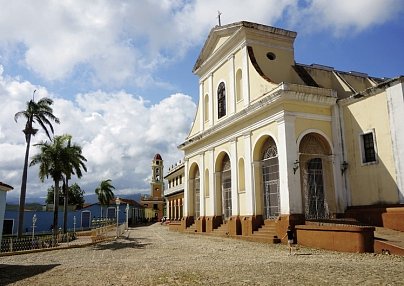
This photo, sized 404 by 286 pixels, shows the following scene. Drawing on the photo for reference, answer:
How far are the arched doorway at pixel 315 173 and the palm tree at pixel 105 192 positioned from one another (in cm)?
4426

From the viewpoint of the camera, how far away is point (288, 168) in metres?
15.9

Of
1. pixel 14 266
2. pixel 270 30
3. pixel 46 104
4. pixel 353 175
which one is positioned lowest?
pixel 14 266

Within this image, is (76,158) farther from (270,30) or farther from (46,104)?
(270,30)

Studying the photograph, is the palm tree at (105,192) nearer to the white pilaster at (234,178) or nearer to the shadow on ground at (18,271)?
the white pilaster at (234,178)

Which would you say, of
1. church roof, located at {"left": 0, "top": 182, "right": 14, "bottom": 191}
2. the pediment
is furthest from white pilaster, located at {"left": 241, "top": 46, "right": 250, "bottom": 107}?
church roof, located at {"left": 0, "top": 182, "right": 14, "bottom": 191}

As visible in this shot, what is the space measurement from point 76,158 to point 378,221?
925 inches

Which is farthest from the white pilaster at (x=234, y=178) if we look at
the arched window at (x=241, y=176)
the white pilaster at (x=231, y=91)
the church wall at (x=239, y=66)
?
the white pilaster at (x=231, y=91)

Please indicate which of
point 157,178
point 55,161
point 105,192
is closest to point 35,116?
point 55,161

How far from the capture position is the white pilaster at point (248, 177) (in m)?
18.5

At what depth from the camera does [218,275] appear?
28.3ft

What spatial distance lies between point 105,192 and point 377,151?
164 feet

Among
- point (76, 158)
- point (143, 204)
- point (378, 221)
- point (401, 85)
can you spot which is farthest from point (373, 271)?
point (143, 204)

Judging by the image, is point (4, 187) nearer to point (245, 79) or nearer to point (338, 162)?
point (245, 79)

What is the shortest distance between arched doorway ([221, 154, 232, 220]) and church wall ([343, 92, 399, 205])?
24.9 ft
